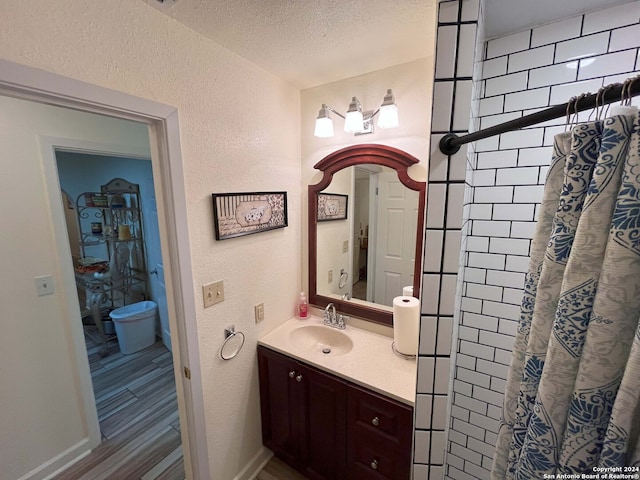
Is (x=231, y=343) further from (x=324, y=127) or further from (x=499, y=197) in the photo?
(x=499, y=197)

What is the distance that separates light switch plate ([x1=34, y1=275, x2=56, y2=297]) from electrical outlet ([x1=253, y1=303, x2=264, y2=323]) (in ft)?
3.96

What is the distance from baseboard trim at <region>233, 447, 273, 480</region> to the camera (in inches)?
60.9

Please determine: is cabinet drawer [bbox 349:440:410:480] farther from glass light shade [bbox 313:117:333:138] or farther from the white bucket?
the white bucket

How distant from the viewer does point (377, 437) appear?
120 cm

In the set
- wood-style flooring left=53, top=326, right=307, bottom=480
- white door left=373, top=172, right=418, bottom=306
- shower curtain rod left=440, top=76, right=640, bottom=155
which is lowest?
wood-style flooring left=53, top=326, right=307, bottom=480

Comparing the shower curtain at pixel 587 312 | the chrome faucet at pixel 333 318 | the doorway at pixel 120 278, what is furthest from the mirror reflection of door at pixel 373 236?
the doorway at pixel 120 278

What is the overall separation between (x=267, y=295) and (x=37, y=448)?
1598mm

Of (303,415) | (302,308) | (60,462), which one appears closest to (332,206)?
(302,308)

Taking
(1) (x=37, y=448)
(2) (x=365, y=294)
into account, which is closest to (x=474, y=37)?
(2) (x=365, y=294)

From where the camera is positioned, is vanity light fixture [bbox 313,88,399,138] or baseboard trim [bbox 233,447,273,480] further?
baseboard trim [bbox 233,447,273,480]

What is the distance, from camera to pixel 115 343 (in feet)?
9.65

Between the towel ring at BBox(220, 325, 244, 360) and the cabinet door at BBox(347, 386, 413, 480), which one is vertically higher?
the towel ring at BBox(220, 325, 244, 360)

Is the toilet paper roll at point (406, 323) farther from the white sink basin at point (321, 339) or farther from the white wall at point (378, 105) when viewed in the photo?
the white wall at point (378, 105)

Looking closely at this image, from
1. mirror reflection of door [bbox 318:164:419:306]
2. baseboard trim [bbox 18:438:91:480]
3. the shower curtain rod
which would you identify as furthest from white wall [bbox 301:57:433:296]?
baseboard trim [bbox 18:438:91:480]
